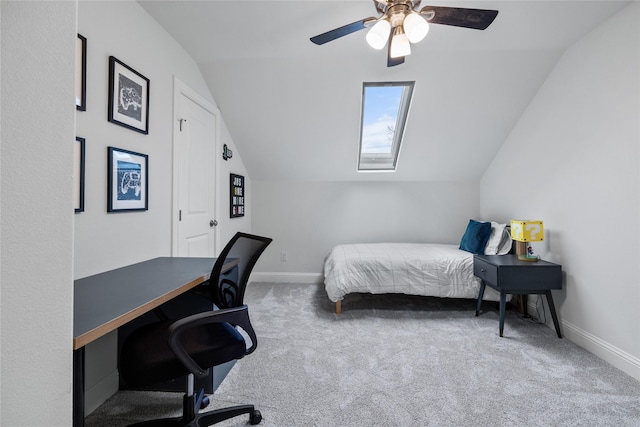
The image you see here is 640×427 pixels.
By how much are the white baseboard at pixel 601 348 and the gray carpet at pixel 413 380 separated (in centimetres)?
6

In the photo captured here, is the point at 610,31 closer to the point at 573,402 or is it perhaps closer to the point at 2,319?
the point at 573,402

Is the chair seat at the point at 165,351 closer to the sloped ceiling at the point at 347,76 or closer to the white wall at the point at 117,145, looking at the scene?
the white wall at the point at 117,145

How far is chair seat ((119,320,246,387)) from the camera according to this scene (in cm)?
112

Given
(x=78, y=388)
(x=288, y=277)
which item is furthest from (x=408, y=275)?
(x=78, y=388)

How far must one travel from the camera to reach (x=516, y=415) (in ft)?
4.99

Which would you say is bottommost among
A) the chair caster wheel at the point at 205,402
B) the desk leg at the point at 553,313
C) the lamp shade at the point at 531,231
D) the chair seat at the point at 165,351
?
the chair caster wheel at the point at 205,402

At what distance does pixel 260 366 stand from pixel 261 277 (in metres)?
2.23

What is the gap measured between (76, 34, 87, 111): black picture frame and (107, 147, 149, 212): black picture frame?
28 cm

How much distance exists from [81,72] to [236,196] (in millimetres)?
2183

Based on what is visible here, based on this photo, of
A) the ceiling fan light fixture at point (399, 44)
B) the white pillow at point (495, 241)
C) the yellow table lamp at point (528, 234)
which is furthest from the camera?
the white pillow at point (495, 241)

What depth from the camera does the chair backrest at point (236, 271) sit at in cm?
148

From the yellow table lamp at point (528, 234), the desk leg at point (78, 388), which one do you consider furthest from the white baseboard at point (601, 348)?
the desk leg at point (78, 388)

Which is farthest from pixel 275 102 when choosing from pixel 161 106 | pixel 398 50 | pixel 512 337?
pixel 512 337

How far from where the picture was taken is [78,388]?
2.82ft
